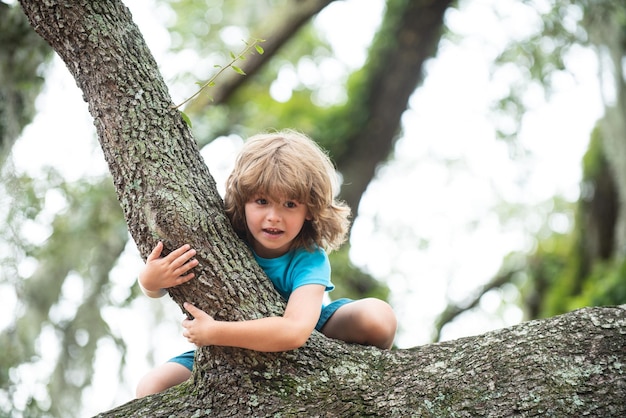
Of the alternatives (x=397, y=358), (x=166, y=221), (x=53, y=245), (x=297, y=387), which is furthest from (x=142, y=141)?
(x=53, y=245)

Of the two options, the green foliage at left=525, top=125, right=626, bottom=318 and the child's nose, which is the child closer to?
the child's nose

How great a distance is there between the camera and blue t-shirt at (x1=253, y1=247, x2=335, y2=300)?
2.23 meters

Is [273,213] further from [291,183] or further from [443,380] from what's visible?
[443,380]

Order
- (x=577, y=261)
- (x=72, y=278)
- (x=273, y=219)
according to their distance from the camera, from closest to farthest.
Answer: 1. (x=273, y=219)
2. (x=72, y=278)
3. (x=577, y=261)

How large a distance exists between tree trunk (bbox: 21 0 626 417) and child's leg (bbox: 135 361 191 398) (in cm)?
27

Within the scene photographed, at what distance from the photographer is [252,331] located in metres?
1.91

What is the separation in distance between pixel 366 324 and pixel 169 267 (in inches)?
26.8

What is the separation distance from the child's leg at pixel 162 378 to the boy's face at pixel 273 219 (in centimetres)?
56

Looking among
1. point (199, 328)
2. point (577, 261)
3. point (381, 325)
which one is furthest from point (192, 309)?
point (577, 261)

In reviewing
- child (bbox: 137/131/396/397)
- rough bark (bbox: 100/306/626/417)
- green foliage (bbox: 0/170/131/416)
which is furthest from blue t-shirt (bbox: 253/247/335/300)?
green foliage (bbox: 0/170/131/416)

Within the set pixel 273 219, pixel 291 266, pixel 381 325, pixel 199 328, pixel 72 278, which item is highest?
pixel 72 278

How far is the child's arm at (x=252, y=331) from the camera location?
6.24ft

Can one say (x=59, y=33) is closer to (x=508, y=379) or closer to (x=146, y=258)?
(x=146, y=258)

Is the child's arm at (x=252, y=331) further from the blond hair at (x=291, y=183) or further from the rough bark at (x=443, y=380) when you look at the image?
the blond hair at (x=291, y=183)
